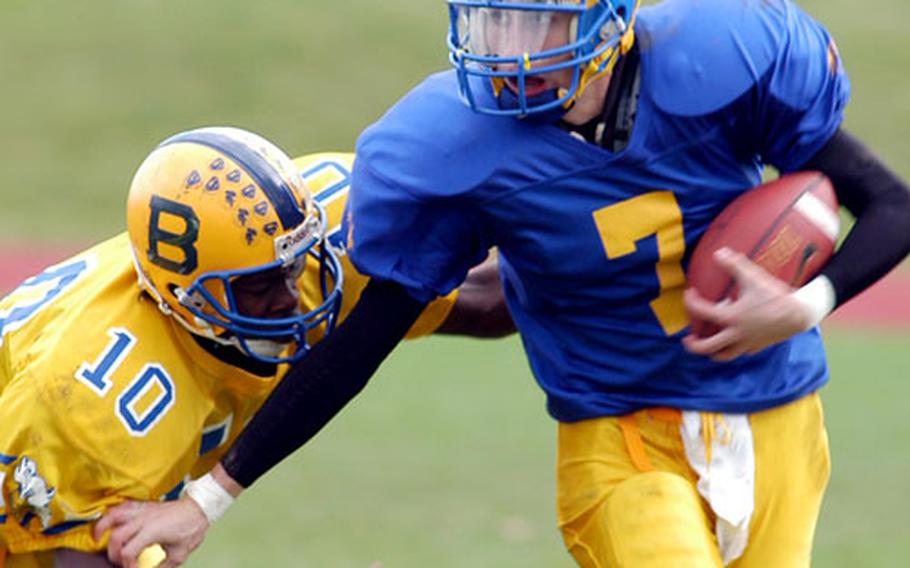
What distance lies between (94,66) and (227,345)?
47.4 feet

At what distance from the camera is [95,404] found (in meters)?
4.07

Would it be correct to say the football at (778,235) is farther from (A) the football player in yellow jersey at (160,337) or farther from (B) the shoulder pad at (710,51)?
(A) the football player in yellow jersey at (160,337)

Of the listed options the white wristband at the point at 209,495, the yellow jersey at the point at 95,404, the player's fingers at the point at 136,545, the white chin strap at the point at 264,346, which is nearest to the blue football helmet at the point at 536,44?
the white chin strap at the point at 264,346

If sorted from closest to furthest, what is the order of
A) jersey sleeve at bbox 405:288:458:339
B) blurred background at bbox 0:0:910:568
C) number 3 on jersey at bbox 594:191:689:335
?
number 3 on jersey at bbox 594:191:689:335 → jersey sleeve at bbox 405:288:458:339 → blurred background at bbox 0:0:910:568

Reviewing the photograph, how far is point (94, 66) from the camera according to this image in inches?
714

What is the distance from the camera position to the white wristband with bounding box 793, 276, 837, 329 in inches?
142

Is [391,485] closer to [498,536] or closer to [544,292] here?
[498,536]

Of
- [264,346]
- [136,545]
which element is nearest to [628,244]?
[264,346]

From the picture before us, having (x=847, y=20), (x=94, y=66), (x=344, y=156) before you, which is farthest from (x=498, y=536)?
(x=847, y=20)

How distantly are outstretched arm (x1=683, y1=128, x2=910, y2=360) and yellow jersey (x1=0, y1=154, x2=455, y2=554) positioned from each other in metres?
1.27

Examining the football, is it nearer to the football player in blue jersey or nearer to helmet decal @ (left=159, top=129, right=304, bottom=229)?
the football player in blue jersey

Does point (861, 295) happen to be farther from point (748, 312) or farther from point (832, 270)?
point (748, 312)

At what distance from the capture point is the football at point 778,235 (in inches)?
145

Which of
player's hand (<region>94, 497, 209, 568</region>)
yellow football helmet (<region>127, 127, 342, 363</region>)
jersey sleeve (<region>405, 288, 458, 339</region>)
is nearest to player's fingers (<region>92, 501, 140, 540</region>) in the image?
player's hand (<region>94, 497, 209, 568</region>)
